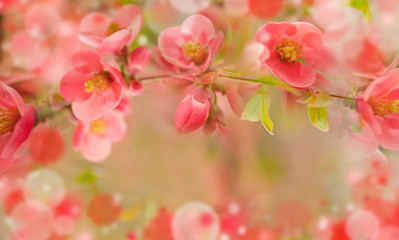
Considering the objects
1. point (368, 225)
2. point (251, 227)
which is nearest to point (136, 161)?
point (251, 227)

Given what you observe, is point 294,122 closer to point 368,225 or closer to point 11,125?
point 368,225

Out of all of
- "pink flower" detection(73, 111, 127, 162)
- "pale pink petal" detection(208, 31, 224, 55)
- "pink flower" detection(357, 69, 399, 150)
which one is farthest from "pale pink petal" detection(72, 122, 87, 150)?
"pink flower" detection(357, 69, 399, 150)

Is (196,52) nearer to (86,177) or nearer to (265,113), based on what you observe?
(265,113)

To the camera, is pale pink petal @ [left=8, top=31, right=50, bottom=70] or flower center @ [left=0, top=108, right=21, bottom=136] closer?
flower center @ [left=0, top=108, right=21, bottom=136]

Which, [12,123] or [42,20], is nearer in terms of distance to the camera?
[12,123]

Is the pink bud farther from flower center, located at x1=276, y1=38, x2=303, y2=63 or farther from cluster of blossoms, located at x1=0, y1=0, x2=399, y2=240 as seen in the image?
flower center, located at x1=276, y1=38, x2=303, y2=63

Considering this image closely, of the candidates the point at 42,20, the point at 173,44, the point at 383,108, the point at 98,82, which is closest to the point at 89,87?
the point at 98,82
